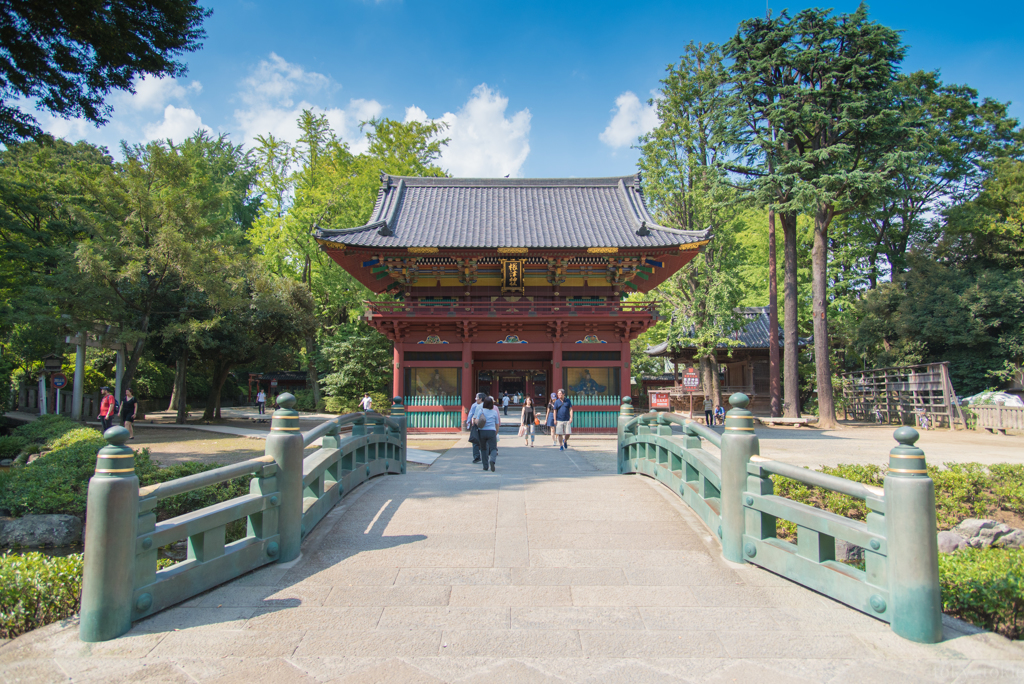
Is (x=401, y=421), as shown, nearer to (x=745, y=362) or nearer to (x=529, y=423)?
(x=529, y=423)

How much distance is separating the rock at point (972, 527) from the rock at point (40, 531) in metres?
11.0

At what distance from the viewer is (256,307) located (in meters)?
21.3

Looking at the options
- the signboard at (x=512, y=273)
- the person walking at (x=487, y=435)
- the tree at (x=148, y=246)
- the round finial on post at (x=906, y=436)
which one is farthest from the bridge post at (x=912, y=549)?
the tree at (x=148, y=246)

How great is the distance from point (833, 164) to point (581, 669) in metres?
22.9

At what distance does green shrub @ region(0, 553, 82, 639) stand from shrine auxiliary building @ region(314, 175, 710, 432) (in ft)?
46.5

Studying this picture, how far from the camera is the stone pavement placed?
308cm

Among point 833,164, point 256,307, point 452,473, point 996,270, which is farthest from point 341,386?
point 996,270

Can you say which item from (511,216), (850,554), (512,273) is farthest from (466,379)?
(850,554)

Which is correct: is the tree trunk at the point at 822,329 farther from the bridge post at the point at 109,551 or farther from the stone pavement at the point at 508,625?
the bridge post at the point at 109,551

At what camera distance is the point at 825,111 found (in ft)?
67.0

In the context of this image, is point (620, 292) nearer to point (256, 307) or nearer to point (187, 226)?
point (256, 307)

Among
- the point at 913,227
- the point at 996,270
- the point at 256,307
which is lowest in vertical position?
the point at 256,307

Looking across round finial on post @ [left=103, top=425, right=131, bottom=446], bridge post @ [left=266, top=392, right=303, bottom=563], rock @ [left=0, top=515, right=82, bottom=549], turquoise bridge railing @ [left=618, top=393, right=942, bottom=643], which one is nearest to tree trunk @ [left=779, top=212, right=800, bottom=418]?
turquoise bridge railing @ [left=618, top=393, right=942, bottom=643]

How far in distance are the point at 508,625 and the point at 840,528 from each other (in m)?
2.42
